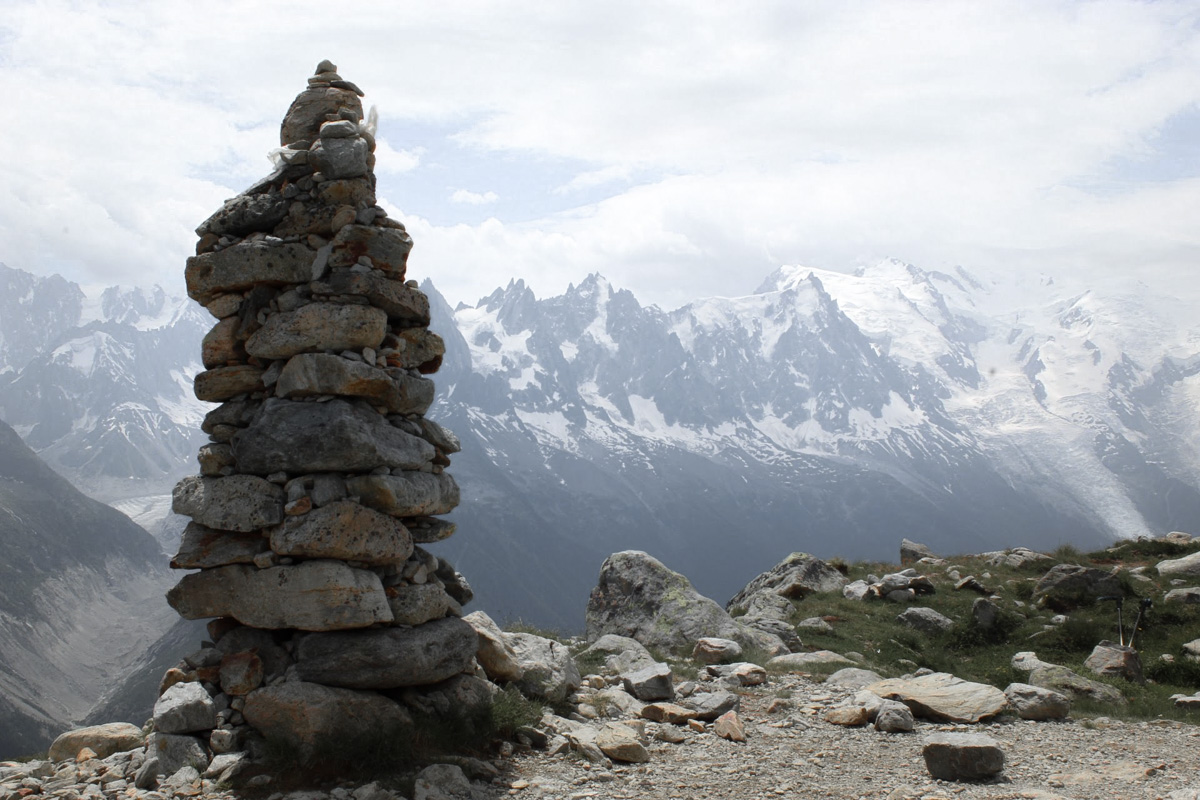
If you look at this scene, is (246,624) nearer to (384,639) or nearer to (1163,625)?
(384,639)

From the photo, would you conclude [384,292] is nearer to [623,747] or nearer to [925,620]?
[623,747]

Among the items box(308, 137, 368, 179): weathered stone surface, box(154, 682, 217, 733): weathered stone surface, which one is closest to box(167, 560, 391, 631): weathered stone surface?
box(154, 682, 217, 733): weathered stone surface

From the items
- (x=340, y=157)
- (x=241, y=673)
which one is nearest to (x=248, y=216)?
(x=340, y=157)

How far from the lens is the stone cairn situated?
12359 millimetres

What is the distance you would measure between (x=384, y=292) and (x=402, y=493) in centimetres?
325

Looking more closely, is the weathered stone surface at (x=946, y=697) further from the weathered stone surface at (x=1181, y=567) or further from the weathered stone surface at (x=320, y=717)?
the weathered stone surface at (x=1181, y=567)

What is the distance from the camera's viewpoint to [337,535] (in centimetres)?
1248

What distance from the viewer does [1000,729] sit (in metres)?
14.0

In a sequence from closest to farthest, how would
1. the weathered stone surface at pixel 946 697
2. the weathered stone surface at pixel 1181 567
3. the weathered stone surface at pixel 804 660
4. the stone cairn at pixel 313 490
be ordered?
the stone cairn at pixel 313 490, the weathered stone surface at pixel 946 697, the weathered stone surface at pixel 804 660, the weathered stone surface at pixel 1181 567

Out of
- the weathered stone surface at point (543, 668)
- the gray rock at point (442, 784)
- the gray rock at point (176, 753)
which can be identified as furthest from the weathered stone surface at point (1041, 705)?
the gray rock at point (176, 753)

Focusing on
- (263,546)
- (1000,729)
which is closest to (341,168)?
(263,546)

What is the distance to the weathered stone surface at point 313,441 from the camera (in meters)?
12.8

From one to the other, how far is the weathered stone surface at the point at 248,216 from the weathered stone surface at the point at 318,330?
1.85 meters

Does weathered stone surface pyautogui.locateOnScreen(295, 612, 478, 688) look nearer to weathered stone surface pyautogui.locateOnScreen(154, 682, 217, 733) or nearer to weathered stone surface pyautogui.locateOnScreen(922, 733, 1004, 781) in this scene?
weathered stone surface pyautogui.locateOnScreen(154, 682, 217, 733)
